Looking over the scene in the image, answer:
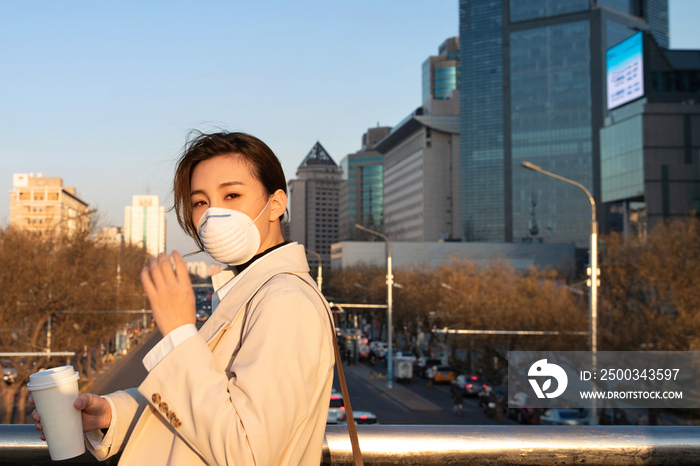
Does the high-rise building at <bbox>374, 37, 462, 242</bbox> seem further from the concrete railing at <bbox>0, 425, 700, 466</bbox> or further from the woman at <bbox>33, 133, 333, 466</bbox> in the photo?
the woman at <bbox>33, 133, 333, 466</bbox>

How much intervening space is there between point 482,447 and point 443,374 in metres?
40.7

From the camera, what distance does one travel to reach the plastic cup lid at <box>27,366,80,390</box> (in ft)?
5.04

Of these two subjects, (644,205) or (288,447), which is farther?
(644,205)

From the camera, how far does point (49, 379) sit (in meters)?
1.55

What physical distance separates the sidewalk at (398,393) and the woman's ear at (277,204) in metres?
29.4

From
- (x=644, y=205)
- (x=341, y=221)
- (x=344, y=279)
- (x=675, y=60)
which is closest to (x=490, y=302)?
(x=344, y=279)

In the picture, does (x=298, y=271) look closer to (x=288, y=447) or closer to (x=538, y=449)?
(x=288, y=447)

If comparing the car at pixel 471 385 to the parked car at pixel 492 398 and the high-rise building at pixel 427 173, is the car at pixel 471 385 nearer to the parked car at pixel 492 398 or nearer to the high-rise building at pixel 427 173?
the parked car at pixel 492 398

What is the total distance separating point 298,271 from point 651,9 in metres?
160

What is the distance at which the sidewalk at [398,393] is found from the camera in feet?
103

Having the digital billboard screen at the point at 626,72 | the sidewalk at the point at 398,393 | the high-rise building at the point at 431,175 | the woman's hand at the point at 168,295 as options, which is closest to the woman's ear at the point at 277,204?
the woman's hand at the point at 168,295

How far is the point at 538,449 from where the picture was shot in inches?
89.0

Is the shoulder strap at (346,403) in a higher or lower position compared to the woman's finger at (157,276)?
lower

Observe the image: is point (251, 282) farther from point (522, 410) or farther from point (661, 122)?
point (661, 122)
